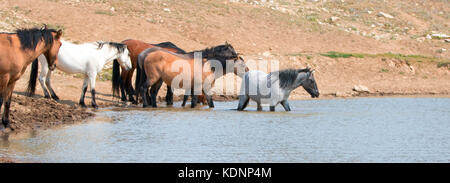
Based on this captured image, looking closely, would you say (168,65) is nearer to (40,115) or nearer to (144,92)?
(144,92)

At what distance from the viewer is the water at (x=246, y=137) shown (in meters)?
8.25

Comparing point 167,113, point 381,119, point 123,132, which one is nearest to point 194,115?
point 167,113

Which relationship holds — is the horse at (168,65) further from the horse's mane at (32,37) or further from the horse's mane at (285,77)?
the horse's mane at (32,37)

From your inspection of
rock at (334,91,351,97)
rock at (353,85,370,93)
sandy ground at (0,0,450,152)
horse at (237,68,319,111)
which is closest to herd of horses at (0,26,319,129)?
horse at (237,68,319,111)

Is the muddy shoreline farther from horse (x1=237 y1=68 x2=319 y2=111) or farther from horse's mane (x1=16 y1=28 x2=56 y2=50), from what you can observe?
horse (x1=237 y1=68 x2=319 y2=111)

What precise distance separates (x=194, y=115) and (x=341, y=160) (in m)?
5.10

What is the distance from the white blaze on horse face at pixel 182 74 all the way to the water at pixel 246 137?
81 cm

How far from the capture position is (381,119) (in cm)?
1236

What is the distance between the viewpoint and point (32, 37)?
9.95 m

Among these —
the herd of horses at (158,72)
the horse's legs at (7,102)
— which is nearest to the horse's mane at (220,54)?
the herd of horses at (158,72)

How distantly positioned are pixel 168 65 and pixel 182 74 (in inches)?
14.3

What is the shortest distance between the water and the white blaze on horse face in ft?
2.67
